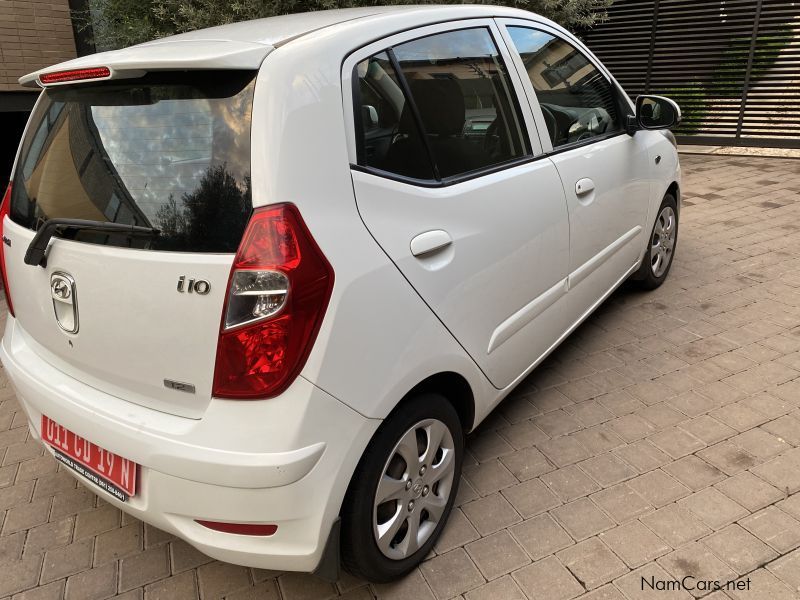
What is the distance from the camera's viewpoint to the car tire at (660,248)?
414cm

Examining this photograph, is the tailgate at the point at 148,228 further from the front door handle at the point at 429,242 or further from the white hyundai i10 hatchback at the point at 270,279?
the front door handle at the point at 429,242

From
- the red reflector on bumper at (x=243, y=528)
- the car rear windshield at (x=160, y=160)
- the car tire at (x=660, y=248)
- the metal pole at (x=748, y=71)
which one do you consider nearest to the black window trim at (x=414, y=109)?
the car rear windshield at (x=160, y=160)

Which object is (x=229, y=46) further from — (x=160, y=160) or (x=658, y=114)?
(x=658, y=114)

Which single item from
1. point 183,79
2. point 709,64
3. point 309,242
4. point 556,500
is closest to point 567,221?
point 556,500

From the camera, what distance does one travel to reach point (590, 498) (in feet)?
7.97

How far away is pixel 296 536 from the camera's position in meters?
1.69

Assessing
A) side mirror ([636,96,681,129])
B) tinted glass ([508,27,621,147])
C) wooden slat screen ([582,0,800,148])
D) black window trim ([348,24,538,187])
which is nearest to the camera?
black window trim ([348,24,538,187])

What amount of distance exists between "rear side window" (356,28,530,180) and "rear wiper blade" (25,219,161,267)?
0.70 metres

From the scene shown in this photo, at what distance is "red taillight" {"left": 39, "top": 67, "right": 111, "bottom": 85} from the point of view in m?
1.75

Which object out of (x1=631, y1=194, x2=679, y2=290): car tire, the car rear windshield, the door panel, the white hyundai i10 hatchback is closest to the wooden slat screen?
(x1=631, y1=194, x2=679, y2=290): car tire

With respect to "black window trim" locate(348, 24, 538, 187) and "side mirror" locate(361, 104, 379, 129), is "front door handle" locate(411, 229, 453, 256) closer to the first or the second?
"black window trim" locate(348, 24, 538, 187)

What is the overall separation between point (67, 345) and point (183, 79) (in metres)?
0.88

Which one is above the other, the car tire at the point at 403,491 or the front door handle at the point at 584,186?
the front door handle at the point at 584,186

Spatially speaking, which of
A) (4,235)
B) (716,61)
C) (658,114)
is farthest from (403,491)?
(716,61)
